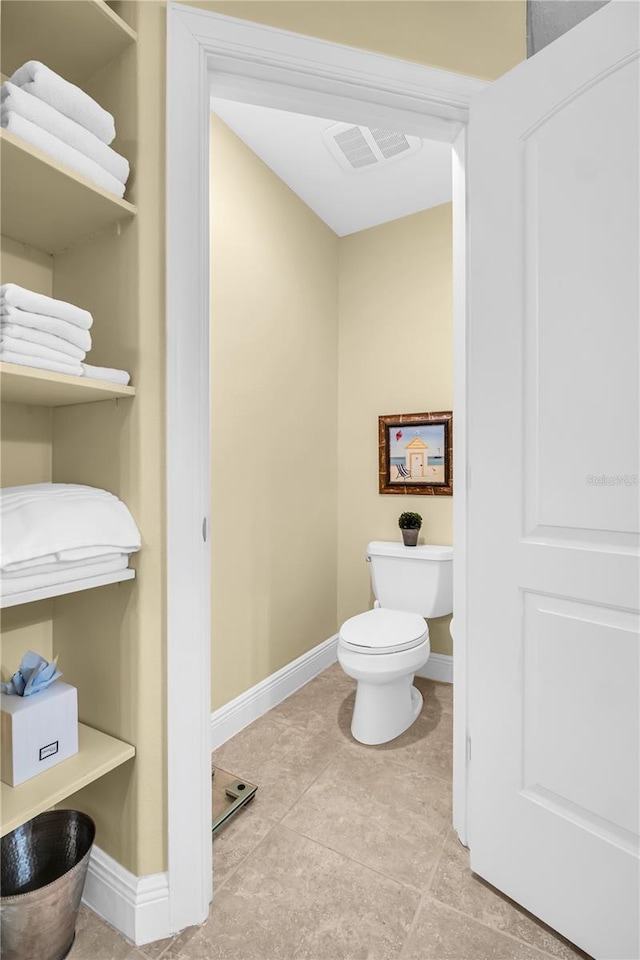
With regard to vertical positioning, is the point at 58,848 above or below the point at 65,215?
below

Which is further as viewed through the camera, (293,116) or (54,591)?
(293,116)

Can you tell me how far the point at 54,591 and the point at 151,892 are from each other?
0.79 meters

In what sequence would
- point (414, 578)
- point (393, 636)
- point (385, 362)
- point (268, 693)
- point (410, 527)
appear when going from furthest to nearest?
point (385, 362) < point (410, 527) < point (414, 578) < point (268, 693) < point (393, 636)

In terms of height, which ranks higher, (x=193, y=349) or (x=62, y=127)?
(x=62, y=127)

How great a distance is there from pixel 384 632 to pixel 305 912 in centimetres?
97

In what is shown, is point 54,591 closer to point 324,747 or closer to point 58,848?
point 58,848

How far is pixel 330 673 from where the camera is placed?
2670 mm

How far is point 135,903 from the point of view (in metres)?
1.13

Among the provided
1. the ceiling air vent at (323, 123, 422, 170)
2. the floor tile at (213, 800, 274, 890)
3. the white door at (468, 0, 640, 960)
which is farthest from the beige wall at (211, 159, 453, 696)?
the white door at (468, 0, 640, 960)

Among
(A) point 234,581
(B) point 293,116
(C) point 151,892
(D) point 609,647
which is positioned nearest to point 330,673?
(A) point 234,581

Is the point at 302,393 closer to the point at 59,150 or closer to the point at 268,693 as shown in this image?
the point at 268,693

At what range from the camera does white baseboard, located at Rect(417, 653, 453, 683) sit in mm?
2539

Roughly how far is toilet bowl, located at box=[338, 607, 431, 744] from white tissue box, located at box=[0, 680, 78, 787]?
42.0 inches

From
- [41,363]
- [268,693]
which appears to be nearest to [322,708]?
[268,693]
